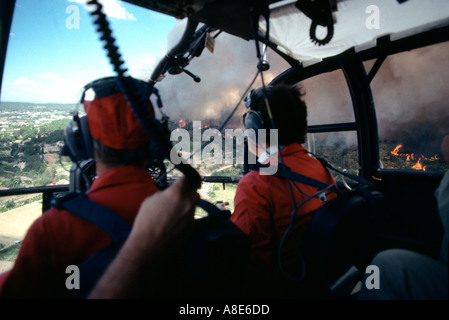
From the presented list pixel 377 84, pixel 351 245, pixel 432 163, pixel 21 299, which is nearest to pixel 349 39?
pixel 351 245

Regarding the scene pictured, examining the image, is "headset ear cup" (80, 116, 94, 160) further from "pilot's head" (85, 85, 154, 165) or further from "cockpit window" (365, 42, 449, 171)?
"cockpit window" (365, 42, 449, 171)

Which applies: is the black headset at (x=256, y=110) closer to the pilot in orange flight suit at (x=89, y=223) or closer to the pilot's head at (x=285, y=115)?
the pilot's head at (x=285, y=115)

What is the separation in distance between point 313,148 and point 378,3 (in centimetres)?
177

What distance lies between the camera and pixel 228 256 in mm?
696

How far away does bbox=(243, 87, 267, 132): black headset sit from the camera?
1621 mm

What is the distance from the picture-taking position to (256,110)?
1.71 meters

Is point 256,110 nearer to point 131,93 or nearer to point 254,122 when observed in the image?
point 254,122

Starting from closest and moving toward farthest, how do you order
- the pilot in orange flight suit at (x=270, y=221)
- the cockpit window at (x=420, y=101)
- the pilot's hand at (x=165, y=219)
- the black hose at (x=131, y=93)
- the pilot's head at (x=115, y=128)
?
the pilot's hand at (x=165, y=219)
the black hose at (x=131, y=93)
the pilot's head at (x=115, y=128)
the pilot in orange flight suit at (x=270, y=221)
the cockpit window at (x=420, y=101)

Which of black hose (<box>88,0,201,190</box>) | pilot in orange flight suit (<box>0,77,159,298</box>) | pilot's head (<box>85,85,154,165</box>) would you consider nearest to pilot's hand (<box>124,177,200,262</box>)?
black hose (<box>88,0,201,190</box>)

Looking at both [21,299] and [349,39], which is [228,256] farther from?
[349,39]

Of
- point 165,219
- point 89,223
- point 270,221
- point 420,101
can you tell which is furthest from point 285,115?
point 420,101

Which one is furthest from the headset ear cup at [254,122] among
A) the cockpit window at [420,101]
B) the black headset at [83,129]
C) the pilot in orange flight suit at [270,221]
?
the cockpit window at [420,101]

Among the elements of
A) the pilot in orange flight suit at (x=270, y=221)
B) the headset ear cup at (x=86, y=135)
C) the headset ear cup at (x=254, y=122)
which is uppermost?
the headset ear cup at (x=254, y=122)

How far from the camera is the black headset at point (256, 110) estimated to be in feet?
5.32
